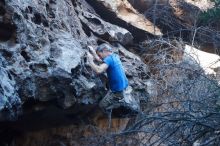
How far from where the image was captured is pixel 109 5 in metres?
8.09

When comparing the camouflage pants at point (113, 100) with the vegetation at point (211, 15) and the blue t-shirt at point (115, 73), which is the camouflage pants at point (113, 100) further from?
the vegetation at point (211, 15)

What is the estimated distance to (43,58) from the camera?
503 centimetres

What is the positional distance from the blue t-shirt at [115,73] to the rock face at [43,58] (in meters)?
0.23

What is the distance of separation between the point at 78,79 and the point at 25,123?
1042 mm

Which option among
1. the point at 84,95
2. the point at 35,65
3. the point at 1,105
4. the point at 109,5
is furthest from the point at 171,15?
the point at 1,105

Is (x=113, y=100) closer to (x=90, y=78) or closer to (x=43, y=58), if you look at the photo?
(x=90, y=78)

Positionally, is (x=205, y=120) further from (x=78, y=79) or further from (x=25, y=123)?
(x=25, y=123)

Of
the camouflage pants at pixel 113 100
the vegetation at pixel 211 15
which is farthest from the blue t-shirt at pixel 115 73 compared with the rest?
the vegetation at pixel 211 15

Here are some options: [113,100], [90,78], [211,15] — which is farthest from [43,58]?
[211,15]

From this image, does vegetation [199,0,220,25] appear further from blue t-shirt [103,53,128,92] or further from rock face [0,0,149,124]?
rock face [0,0,149,124]

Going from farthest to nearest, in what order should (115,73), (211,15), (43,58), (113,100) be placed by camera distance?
(211,15) < (113,100) < (115,73) < (43,58)

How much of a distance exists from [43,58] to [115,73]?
5.07 feet

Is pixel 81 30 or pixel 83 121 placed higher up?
pixel 81 30

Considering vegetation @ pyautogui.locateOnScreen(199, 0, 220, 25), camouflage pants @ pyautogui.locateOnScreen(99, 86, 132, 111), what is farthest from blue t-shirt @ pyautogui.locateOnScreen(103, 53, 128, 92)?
vegetation @ pyautogui.locateOnScreen(199, 0, 220, 25)
